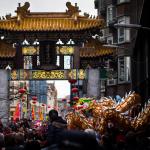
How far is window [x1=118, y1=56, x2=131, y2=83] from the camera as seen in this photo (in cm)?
4727

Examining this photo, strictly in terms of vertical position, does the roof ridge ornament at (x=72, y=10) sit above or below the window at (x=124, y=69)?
above

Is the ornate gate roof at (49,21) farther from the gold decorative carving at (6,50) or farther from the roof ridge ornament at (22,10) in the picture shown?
the gold decorative carving at (6,50)

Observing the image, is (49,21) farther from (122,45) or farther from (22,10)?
(122,45)

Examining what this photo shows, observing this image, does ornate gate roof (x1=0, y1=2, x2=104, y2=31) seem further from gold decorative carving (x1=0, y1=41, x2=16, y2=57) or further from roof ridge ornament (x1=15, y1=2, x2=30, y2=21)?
gold decorative carving (x1=0, y1=41, x2=16, y2=57)

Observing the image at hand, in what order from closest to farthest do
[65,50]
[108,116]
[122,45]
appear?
1. [108,116]
2. [65,50]
3. [122,45]

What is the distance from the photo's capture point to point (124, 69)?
4816cm

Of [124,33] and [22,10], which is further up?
[22,10]

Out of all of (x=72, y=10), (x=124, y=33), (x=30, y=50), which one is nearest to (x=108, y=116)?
(x=30, y=50)

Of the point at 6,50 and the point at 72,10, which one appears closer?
the point at 6,50

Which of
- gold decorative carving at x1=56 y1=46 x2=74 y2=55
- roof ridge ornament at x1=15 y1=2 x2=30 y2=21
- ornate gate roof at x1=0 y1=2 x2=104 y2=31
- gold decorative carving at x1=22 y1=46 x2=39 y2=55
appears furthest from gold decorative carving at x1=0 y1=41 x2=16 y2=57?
gold decorative carving at x1=56 y1=46 x2=74 y2=55

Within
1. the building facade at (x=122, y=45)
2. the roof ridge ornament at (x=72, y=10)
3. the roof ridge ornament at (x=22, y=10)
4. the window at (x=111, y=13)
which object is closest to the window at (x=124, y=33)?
the building facade at (x=122, y=45)

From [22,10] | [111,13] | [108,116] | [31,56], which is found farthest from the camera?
[111,13]

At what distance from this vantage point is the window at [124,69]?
47.3 meters

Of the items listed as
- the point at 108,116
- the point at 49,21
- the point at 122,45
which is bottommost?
the point at 108,116
